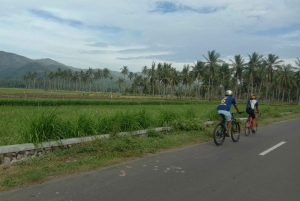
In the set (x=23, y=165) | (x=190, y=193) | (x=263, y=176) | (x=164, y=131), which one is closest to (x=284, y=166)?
(x=263, y=176)

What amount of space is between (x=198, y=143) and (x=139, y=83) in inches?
3657

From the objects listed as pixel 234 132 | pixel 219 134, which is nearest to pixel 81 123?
pixel 219 134

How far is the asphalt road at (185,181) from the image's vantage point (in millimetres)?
3973

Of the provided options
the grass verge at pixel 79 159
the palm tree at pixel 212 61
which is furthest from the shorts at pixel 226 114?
the palm tree at pixel 212 61

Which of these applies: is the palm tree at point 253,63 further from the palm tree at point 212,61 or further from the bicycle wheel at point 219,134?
the bicycle wheel at point 219,134

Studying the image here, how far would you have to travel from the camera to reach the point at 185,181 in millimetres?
4695

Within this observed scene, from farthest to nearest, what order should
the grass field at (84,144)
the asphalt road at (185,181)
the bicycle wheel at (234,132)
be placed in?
the bicycle wheel at (234,132) → the grass field at (84,144) → the asphalt road at (185,181)

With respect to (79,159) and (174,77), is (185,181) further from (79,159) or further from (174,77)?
(174,77)

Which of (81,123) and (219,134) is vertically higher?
(81,123)

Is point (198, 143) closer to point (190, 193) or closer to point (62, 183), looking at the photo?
point (190, 193)

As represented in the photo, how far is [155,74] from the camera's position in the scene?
73250 mm

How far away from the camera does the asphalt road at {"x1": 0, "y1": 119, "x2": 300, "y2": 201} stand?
156 inches

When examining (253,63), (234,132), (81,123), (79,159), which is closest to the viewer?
(79,159)

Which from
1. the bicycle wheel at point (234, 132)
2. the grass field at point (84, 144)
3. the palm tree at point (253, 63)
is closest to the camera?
the grass field at point (84, 144)
